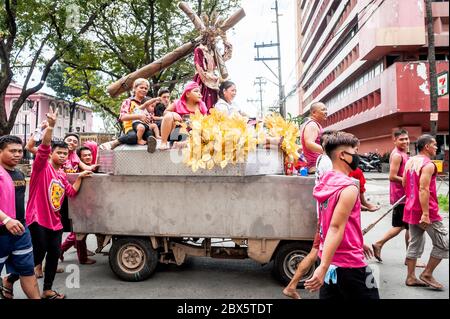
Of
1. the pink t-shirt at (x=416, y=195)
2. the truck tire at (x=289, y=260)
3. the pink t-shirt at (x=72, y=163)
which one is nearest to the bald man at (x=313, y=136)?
the truck tire at (x=289, y=260)

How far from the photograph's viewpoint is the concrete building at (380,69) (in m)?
17.6

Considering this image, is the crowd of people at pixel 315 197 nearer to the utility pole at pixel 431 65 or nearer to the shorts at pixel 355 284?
the shorts at pixel 355 284

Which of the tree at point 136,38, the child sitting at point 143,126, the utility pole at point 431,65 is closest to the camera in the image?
the child sitting at point 143,126

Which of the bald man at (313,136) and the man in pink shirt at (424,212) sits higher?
the bald man at (313,136)

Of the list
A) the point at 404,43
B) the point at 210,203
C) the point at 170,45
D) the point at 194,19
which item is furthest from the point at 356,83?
the point at 210,203

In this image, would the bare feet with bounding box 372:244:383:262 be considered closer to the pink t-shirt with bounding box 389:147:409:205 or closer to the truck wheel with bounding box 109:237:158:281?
the pink t-shirt with bounding box 389:147:409:205

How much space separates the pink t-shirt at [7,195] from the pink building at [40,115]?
3553cm

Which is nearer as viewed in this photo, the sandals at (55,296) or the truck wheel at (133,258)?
the sandals at (55,296)

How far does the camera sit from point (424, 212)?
420 cm

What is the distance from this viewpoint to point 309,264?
3990 millimetres

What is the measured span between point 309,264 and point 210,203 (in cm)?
126

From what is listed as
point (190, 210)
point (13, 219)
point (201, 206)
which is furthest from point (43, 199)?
point (201, 206)

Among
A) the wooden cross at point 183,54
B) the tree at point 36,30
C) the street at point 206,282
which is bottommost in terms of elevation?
the street at point 206,282
